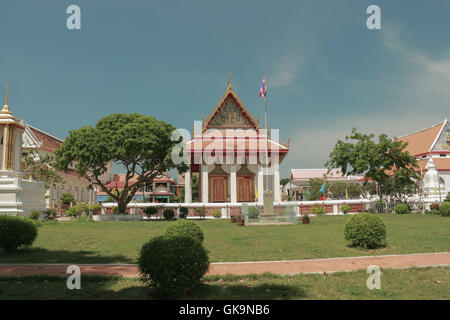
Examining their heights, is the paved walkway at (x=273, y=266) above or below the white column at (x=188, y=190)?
below

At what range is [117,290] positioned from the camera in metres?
5.52

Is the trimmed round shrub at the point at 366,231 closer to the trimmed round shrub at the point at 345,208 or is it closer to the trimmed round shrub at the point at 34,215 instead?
the trimmed round shrub at the point at 34,215

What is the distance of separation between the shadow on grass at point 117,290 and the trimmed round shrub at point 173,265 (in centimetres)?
33

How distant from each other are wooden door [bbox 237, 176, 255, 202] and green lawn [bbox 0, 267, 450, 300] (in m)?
25.2

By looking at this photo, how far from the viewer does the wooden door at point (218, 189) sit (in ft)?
104

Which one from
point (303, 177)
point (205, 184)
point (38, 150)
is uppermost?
point (38, 150)

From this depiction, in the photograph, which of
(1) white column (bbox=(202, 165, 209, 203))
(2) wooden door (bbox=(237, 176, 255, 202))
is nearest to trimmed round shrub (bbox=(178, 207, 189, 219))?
(1) white column (bbox=(202, 165, 209, 203))

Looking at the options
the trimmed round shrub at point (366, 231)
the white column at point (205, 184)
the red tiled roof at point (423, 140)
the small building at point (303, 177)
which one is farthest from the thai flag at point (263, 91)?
the small building at point (303, 177)

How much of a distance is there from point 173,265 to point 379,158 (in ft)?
93.8

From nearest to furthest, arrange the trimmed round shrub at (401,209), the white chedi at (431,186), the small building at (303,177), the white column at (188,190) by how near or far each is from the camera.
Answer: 1. the trimmed round shrub at (401,209)
2. the white chedi at (431,186)
3. the white column at (188,190)
4. the small building at (303,177)

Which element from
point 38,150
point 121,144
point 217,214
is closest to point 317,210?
point 217,214

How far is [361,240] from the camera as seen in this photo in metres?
9.45

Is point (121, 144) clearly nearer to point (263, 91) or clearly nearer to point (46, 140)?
point (263, 91)
